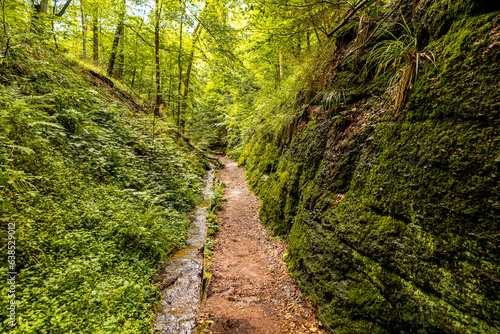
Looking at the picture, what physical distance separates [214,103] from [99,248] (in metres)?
22.4

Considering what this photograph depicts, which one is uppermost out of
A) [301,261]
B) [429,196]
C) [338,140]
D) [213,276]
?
[338,140]

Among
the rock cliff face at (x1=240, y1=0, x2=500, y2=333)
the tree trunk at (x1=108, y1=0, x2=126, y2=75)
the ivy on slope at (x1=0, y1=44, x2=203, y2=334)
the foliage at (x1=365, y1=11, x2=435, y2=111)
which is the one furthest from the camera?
the tree trunk at (x1=108, y1=0, x2=126, y2=75)

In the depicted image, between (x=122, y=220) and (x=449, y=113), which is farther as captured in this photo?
(x=122, y=220)

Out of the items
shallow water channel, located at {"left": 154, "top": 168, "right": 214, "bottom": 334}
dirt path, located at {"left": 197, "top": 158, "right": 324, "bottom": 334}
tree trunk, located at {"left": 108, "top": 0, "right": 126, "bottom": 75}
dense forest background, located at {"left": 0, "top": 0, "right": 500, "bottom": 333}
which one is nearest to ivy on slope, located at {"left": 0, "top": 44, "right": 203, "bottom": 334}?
dense forest background, located at {"left": 0, "top": 0, "right": 500, "bottom": 333}

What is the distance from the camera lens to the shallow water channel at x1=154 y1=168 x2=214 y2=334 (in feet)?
10.3

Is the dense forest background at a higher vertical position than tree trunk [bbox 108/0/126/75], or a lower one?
lower

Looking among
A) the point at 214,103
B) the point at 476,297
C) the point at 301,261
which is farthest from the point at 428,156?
the point at 214,103

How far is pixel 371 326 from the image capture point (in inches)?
95.9

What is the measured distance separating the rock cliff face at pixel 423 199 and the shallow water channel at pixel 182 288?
81.0 inches

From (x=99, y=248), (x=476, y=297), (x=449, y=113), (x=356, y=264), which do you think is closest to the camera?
(x=476, y=297)

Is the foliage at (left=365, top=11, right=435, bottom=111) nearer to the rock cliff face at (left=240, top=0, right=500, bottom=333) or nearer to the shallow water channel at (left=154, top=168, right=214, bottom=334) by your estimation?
the rock cliff face at (left=240, top=0, right=500, bottom=333)

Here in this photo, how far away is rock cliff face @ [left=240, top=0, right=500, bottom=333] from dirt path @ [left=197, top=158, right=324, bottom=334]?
1.26ft

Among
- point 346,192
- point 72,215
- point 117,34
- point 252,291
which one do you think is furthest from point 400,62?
point 117,34

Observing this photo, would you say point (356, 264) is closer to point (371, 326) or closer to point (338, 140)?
point (371, 326)
